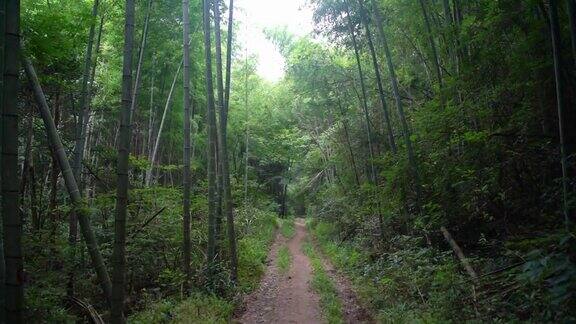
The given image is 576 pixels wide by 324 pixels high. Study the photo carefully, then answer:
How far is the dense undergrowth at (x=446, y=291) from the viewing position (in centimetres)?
356

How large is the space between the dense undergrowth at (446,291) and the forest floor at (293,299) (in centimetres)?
32

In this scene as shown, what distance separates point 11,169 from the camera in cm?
276

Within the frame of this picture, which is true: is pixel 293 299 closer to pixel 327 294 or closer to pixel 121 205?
pixel 327 294

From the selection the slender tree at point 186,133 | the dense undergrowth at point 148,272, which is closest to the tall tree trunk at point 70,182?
the dense undergrowth at point 148,272

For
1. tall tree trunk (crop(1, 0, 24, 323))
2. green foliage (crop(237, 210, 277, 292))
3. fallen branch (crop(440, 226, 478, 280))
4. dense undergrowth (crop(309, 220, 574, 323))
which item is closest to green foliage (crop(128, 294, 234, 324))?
green foliage (crop(237, 210, 277, 292))

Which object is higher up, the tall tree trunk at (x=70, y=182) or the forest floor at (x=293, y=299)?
the tall tree trunk at (x=70, y=182)

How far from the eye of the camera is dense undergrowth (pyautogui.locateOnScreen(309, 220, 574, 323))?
356 cm

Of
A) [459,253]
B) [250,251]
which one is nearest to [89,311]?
[459,253]

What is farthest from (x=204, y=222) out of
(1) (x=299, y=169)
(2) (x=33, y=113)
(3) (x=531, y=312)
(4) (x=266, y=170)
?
(4) (x=266, y=170)

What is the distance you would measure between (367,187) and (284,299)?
374cm

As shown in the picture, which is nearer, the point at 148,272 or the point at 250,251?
the point at 148,272

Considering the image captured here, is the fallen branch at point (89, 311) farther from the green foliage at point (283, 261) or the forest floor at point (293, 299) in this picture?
the green foliage at point (283, 261)

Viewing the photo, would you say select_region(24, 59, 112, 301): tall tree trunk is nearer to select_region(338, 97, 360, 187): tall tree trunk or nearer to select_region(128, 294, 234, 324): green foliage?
select_region(128, 294, 234, 324): green foliage

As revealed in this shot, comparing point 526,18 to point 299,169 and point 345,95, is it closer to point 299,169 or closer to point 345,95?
point 345,95
